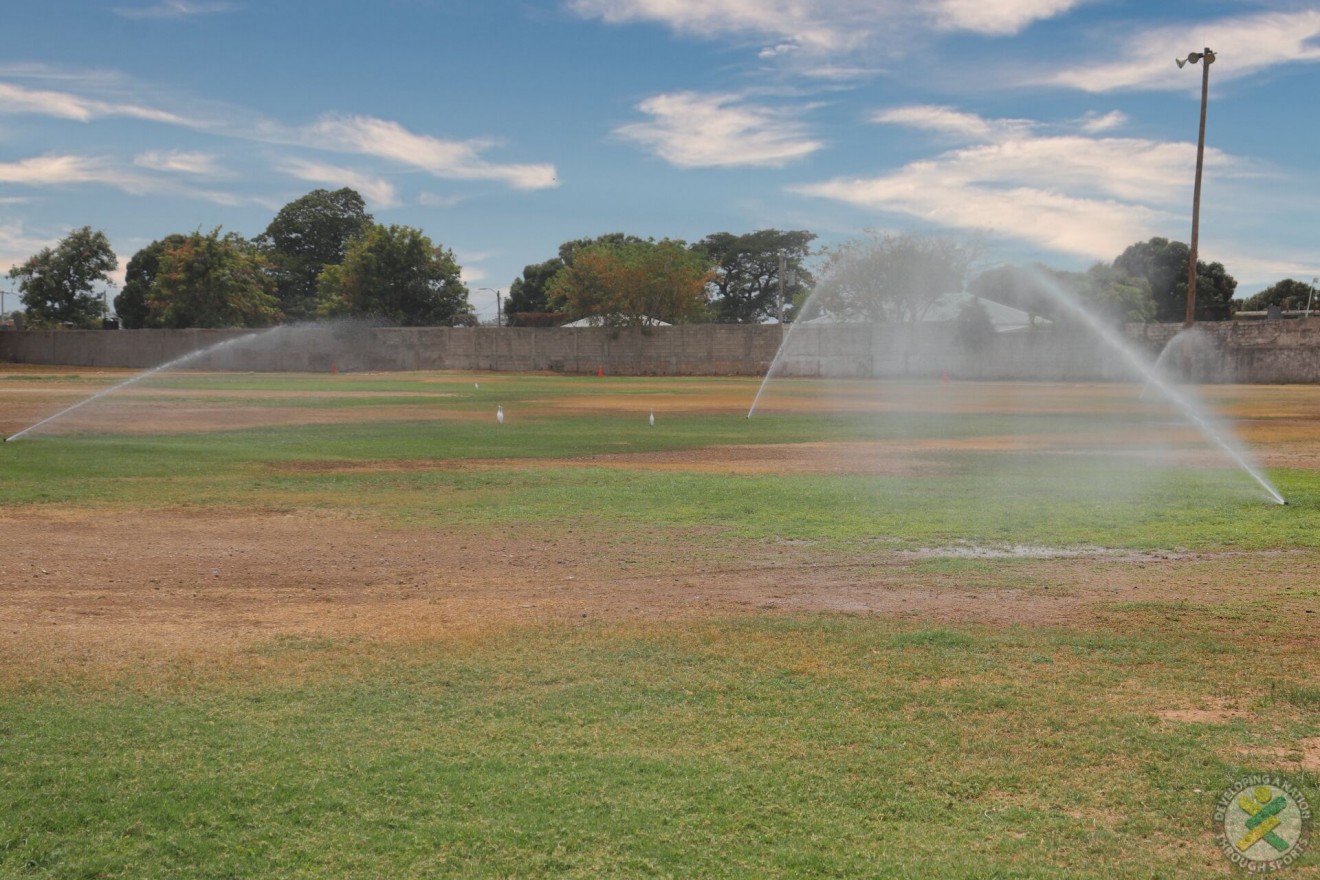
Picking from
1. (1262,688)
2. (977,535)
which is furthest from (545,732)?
(977,535)

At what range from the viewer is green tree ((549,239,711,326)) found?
7919 cm

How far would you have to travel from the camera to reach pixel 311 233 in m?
125

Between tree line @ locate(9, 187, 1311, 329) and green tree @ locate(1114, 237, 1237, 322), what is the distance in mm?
123

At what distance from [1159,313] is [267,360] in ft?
255

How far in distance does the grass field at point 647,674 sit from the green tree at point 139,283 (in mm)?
103118

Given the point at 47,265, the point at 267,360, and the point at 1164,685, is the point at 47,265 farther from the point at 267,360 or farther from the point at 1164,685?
the point at 1164,685

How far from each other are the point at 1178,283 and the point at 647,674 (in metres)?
107

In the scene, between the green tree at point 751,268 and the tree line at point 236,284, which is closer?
the tree line at point 236,284

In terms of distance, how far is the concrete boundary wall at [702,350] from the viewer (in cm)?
6009

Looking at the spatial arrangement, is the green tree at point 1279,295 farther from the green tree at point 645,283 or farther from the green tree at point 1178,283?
the green tree at point 645,283

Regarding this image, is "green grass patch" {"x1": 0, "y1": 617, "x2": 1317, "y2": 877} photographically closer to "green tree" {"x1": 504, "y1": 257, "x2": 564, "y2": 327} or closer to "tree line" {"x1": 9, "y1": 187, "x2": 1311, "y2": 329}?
"tree line" {"x1": 9, "y1": 187, "x2": 1311, "y2": 329}

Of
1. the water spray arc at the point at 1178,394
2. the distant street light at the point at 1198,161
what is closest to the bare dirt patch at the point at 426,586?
the water spray arc at the point at 1178,394

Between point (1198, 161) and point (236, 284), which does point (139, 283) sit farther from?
point (1198, 161)

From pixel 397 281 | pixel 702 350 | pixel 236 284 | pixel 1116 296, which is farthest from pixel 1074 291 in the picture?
pixel 236 284
